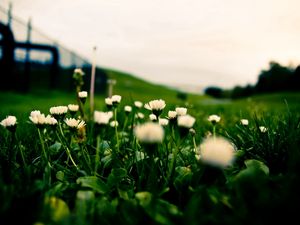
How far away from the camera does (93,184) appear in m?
→ 1.26

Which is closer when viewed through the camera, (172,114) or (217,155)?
(217,155)

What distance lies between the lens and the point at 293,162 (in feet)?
3.23

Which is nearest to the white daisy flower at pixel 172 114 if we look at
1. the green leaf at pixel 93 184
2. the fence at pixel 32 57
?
the green leaf at pixel 93 184

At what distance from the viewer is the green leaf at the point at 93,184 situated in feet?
4.07

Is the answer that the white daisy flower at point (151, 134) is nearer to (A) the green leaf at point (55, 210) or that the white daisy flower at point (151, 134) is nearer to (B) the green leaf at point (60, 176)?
(A) the green leaf at point (55, 210)

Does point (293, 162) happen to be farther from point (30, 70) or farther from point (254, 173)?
point (30, 70)

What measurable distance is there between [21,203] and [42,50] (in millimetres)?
11389

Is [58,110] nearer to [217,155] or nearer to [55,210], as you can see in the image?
[55,210]

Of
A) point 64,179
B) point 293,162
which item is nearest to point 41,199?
point 64,179

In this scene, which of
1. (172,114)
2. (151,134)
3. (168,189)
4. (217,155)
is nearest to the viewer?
(217,155)

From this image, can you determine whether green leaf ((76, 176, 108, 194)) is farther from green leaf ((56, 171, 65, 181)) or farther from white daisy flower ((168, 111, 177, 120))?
white daisy flower ((168, 111, 177, 120))

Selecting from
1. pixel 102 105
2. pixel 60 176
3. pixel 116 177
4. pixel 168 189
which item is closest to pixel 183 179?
pixel 168 189

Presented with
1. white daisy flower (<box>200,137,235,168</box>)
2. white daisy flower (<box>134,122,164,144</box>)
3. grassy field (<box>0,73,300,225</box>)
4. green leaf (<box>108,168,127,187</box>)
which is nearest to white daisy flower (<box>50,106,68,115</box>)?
grassy field (<box>0,73,300,225</box>)

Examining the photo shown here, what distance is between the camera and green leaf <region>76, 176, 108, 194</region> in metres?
1.24
